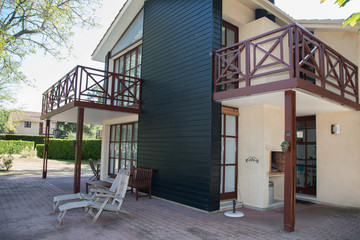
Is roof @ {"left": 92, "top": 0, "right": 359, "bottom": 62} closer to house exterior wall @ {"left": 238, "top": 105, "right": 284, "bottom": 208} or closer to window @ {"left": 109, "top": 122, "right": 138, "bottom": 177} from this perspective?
house exterior wall @ {"left": 238, "top": 105, "right": 284, "bottom": 208}

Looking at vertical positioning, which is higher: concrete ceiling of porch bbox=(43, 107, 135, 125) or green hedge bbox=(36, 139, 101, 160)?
concrete ceiling of porch bbox=(43, 107, 135, 125)

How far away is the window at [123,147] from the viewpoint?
A: 906cm

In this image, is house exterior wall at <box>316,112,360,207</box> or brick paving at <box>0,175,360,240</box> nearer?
brick paving at <box>0,175,360,240</box>

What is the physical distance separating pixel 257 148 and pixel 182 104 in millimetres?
2204

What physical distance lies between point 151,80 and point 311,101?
461 cm

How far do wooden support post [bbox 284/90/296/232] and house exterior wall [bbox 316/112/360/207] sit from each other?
3.16m

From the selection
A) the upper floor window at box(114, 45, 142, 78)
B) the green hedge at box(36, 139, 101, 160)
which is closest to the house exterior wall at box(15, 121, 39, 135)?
the green hedge at box(36, 139, 101, 160)

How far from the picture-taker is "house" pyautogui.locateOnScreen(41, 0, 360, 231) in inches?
233

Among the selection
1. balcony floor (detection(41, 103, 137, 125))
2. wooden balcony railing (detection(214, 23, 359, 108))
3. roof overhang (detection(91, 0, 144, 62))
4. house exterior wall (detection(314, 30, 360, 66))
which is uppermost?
roof overhang (detection(91, 0, 144, 62))

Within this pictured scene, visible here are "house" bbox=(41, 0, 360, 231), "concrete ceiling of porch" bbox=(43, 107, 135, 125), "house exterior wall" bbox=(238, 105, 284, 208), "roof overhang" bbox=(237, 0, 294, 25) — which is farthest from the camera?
"concrete ceiling of porch" bbox=(43, 107, 135, 125)

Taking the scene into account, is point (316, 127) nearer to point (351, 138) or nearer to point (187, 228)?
point (351, 138)

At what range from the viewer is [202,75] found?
20.7ft

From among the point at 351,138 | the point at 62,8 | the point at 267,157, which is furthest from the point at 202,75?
the point at 62,8

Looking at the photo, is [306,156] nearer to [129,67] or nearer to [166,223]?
[166,223]
